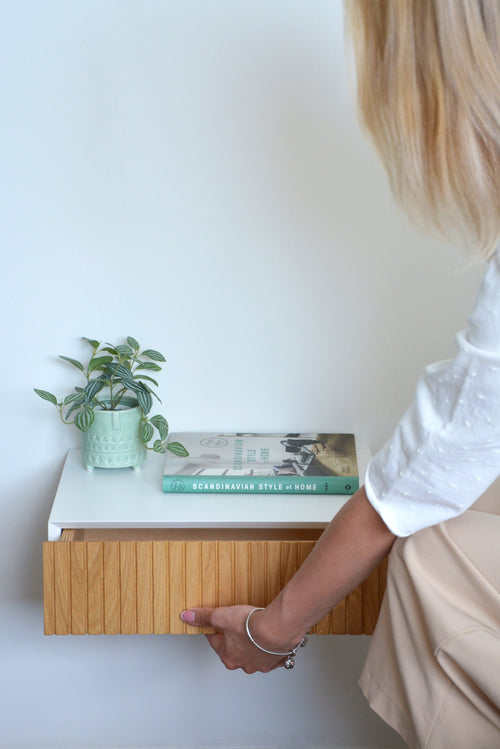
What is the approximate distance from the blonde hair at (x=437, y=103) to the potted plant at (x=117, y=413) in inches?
24.7

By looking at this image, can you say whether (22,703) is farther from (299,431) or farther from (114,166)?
(114,166)

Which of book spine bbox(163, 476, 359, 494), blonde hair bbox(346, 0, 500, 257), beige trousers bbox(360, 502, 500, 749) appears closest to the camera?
blonde hair bbox(346, 0, 500, 257)

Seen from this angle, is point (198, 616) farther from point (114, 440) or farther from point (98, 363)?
point (98, 363)

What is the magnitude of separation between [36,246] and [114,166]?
181mm

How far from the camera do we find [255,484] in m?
1.21

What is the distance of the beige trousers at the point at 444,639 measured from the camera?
2.51ft

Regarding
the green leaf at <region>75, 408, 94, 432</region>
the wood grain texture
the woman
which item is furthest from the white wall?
the woman

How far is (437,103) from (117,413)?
734 mm

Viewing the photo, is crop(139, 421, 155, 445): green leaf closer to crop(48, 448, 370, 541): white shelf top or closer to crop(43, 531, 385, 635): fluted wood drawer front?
crop(48, 448, 370, 541): white shelf top

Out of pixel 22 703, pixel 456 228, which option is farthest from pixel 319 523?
pixel 22 703

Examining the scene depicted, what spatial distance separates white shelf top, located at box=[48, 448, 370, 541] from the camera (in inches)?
44.2

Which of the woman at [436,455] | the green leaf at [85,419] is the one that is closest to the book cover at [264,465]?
the green leaf at [85,419]

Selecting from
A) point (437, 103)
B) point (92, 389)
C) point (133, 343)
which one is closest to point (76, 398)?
point (92, 389)

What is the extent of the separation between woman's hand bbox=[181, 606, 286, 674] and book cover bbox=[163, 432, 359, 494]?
0.65ft
